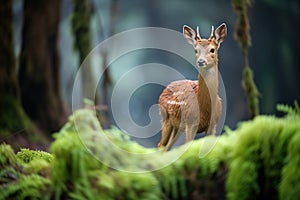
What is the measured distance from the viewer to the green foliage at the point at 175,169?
1254mm

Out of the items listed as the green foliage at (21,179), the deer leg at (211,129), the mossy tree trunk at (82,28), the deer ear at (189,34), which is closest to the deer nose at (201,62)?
the deer ear at (189,34)

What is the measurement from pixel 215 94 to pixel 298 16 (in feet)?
12.6

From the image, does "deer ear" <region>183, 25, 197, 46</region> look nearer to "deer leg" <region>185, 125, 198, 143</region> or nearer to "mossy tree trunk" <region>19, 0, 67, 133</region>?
"deer leg" <region>185, 125, 198, 143</region>

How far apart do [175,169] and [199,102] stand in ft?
2.00

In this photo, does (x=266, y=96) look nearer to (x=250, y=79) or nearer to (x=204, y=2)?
(x=204, y=2)

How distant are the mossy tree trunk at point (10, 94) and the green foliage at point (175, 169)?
2.83 meters

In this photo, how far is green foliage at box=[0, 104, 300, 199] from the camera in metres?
1.25

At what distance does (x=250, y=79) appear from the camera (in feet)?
8.84

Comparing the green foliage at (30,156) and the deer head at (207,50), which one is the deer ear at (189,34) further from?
the green foliage at (30,156)

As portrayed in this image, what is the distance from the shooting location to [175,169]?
1.31m

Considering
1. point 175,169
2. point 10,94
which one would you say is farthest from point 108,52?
point 175,169

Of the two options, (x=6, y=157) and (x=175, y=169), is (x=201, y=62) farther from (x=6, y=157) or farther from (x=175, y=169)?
(x=6, y=157)

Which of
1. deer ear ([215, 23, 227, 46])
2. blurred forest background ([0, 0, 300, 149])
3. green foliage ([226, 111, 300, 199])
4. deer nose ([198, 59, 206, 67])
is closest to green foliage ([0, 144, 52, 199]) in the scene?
green foliage ([226, 111, 300, 199])

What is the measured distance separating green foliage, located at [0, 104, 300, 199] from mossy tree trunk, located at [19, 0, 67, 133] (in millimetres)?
3433
